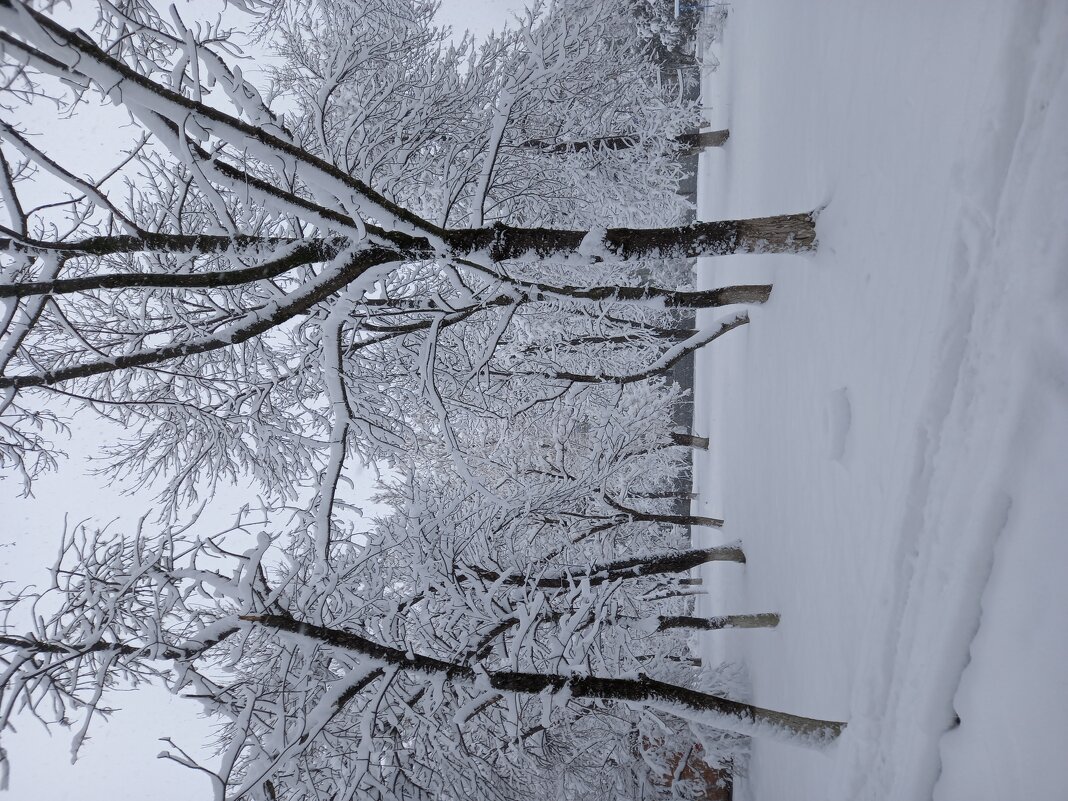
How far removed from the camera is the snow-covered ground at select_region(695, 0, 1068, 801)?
231 centimetres

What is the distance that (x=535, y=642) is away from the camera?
4.81 m

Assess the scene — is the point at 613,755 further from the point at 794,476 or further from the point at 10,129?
the point at 10,129

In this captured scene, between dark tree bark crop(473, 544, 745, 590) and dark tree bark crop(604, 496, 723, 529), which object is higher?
dark tree bark crop(604, 496, 723, 529)

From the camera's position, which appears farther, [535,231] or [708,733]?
[708,733]

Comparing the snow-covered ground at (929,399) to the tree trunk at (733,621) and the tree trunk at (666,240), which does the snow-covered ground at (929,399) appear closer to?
the tree trunk at (666,240)

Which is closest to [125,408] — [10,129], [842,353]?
[10,129]

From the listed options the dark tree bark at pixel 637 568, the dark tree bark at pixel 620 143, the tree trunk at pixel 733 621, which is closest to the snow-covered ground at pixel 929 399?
the tree trunk at pixel 733 621

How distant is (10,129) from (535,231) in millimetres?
2812

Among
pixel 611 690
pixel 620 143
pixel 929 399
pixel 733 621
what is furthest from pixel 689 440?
pixel 929 399

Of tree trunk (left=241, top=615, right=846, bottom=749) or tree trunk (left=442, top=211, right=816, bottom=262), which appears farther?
tree trunk (left=442, top=211, right=816, bottom=262)

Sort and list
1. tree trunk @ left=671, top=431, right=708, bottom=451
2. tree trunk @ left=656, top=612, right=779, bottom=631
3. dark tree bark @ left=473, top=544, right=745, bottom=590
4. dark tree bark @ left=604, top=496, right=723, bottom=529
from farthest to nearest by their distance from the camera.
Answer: tree trunk @ left=671, top=431, right=708, bottom=451
dark tree bark @ left=604, top=496, right=723, bottom=529
dark tree bark @ left=473, top=544, right=745, bottom=590
tree trunk @ left=656, top=612, right=779, bottom=631

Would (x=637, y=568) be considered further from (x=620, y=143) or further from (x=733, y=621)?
(x=620, y=143)

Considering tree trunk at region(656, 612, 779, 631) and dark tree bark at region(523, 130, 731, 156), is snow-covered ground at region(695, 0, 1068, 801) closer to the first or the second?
tree trunk at region(656, 612, 779, 631)

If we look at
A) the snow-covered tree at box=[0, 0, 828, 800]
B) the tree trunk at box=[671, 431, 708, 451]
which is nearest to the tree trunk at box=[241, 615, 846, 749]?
the snow-covered tree at box=[0, 0, 828, 800]
